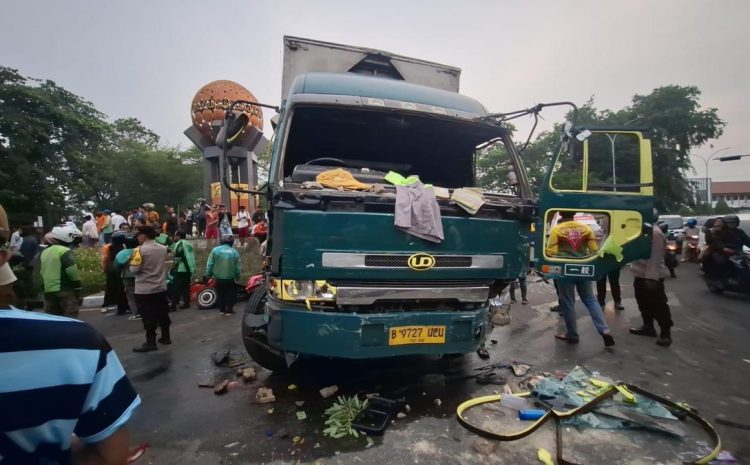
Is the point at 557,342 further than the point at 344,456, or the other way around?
the point at 557,342

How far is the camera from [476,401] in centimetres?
343

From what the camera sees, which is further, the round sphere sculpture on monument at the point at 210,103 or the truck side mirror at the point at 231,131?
the round sphere sculpture on monument at the point at 210,103

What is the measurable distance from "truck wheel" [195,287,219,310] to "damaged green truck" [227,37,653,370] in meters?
3.87

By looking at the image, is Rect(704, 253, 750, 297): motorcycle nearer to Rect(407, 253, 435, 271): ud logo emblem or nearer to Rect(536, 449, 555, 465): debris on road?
Rect(536, 449, 555, 465): debris on road

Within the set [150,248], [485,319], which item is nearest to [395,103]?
[485,319]

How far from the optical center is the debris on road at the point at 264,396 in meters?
3.63

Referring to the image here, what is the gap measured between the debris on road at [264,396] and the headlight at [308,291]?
1207mm

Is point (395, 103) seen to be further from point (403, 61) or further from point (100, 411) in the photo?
point (100, 411)

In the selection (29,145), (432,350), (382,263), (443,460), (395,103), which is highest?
(29,145)

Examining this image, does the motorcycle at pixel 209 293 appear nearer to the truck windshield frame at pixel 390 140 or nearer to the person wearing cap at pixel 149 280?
the person wearing cap at pixel 149 280

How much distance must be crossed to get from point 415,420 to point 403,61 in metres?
4.54

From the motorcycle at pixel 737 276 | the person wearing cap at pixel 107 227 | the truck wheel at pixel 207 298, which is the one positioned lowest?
the truck wheel at pixel 207 298

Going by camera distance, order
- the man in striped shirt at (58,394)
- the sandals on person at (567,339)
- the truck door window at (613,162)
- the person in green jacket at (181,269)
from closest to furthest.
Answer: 1. the man in striped shirt at (58,394)
2. the truck door window at (613,162)
3. the sandals on person at (567,339)
4. the person in green jacket at (181,269)

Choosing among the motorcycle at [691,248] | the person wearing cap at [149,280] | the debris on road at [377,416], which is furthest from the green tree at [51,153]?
the motorcycle at [691,248]
